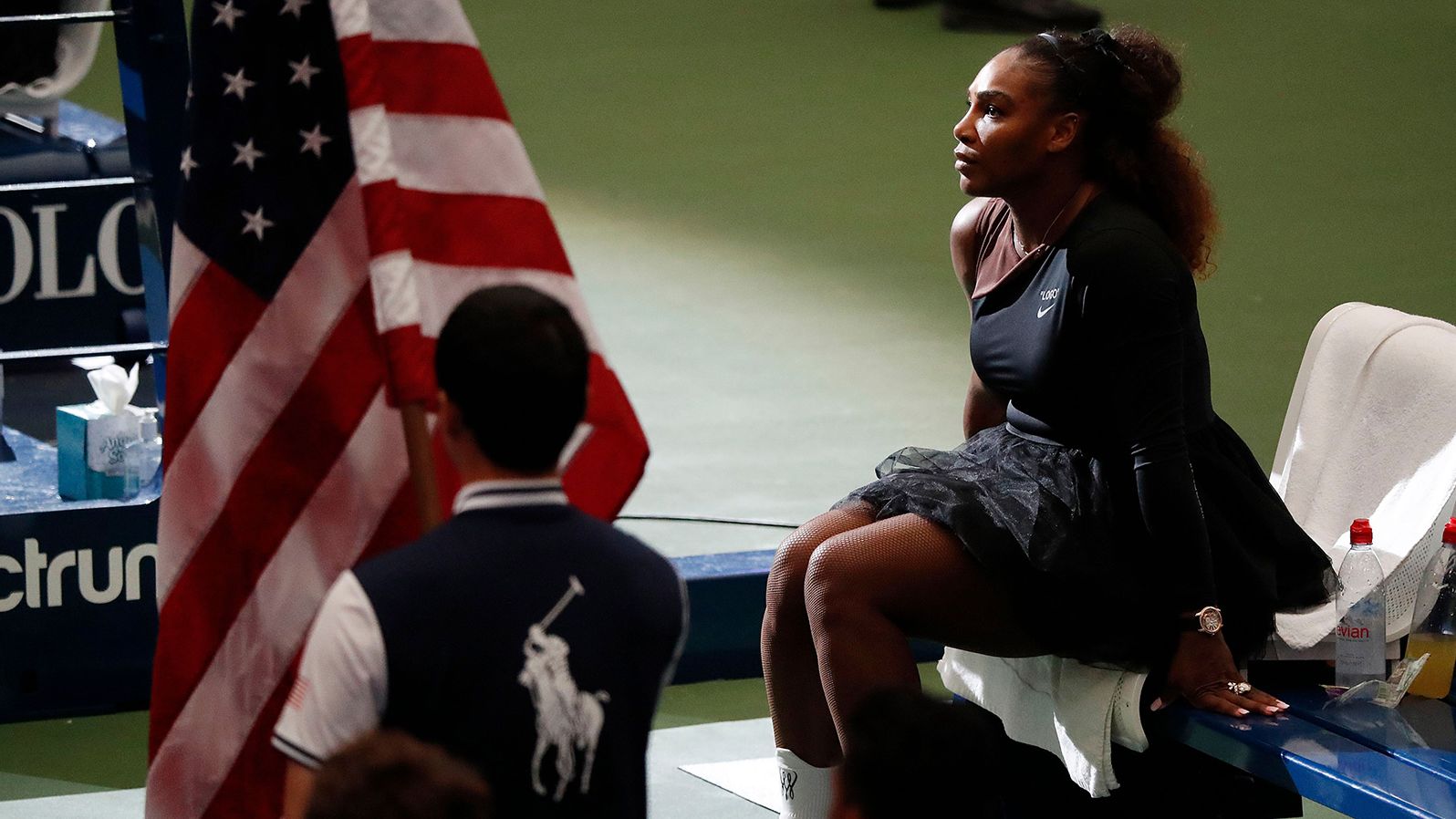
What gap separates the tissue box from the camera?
158 inches

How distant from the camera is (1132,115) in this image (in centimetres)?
315

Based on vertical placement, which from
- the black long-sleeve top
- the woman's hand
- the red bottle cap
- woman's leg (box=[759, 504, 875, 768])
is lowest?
woman's leg (box=[759, 504, 875, 768])

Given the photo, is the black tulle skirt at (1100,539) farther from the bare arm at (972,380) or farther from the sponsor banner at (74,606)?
the sponsor banner at (74,606)

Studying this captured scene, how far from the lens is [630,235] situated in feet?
23.5

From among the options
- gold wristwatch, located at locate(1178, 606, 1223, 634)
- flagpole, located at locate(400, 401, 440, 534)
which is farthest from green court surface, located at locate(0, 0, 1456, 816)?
flagpole, located at locate(400, 401, 440, 534)

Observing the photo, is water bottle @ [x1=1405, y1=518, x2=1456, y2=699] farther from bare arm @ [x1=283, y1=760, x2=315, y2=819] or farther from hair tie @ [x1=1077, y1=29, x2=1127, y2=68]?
bare arm @ [x1=283, y1=760, x2=315, y2=819]

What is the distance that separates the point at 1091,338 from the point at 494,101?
100 centimetres

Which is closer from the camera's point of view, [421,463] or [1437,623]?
[421,463]

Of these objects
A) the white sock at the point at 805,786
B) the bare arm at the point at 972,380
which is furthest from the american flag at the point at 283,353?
the bare arm at the point at 972,380

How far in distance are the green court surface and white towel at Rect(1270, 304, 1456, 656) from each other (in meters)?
1.26

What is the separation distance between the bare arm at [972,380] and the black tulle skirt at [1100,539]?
22 centimetres

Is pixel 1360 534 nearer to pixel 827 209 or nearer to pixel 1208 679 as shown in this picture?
pixel 1208 679

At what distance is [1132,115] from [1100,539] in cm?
65

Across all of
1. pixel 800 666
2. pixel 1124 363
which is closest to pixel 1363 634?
pixel 1124 363
